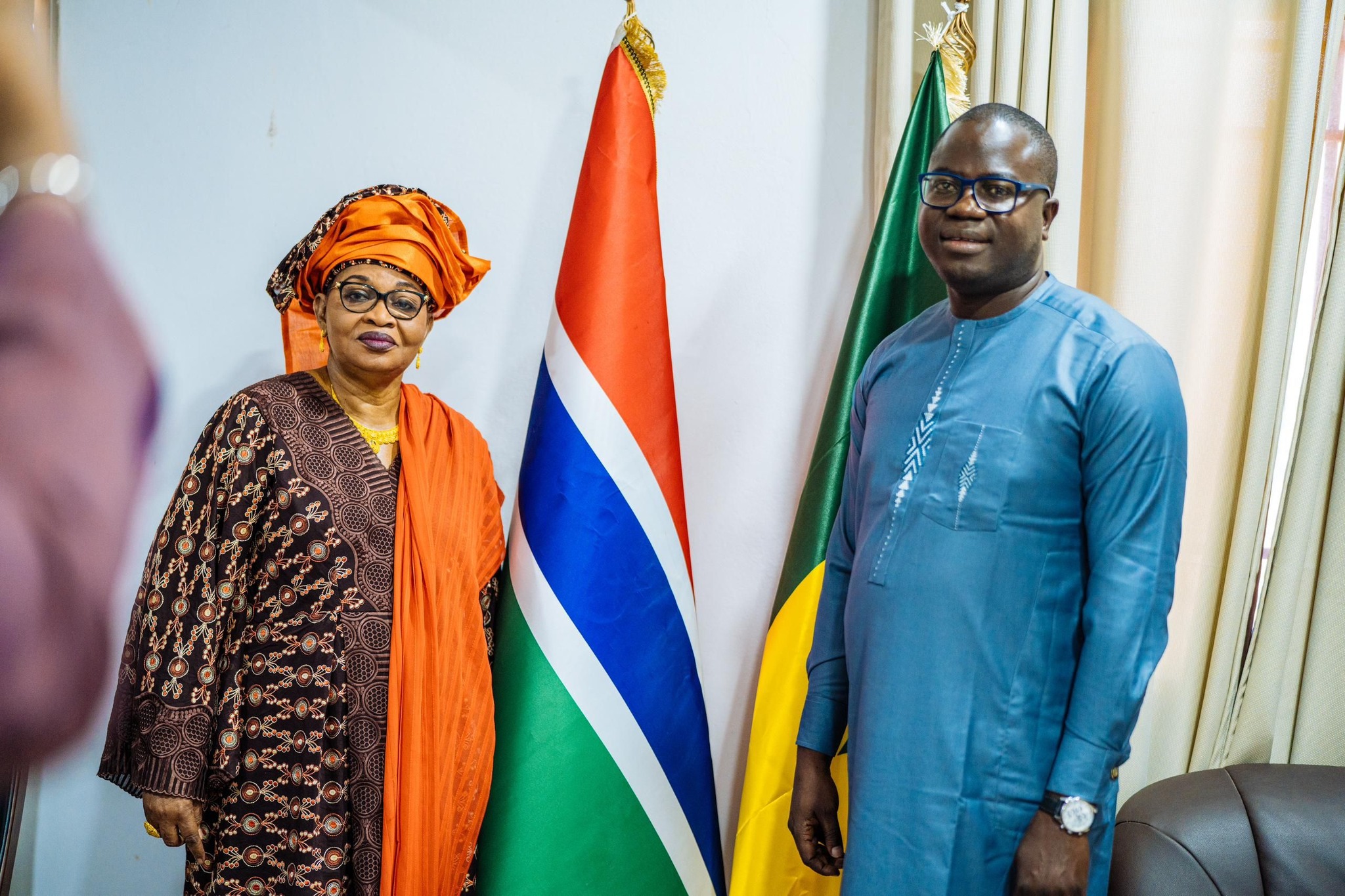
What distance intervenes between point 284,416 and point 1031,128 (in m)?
1.21

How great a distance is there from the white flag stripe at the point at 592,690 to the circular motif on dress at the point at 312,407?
1.32 feet

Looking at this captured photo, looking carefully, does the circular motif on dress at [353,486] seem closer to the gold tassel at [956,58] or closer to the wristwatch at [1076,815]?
the wristwatch at [1076,815]

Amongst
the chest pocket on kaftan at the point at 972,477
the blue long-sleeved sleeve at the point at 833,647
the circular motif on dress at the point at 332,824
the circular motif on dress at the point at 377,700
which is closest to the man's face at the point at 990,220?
the chest pocket on kaftan at the point at 972,477

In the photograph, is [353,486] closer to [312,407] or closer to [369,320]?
[312,407]

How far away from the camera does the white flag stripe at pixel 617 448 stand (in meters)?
1.84

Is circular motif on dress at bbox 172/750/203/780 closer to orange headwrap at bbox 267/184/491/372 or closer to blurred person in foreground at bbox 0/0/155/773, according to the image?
orange headwrap at bbox 267/184/491/372

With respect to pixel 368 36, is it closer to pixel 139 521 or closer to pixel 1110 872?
pixel 139 521

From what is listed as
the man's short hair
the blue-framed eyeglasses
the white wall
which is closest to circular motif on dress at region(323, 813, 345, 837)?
the white wall

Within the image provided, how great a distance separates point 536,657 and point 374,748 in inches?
12.3

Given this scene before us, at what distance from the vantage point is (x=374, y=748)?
161cm

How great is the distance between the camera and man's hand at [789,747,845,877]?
146 cm

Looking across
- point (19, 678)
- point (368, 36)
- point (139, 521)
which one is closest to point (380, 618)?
point (139, 521)

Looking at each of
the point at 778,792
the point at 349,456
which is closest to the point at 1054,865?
the point at 778,792

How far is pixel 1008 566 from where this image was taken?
1.25 m
